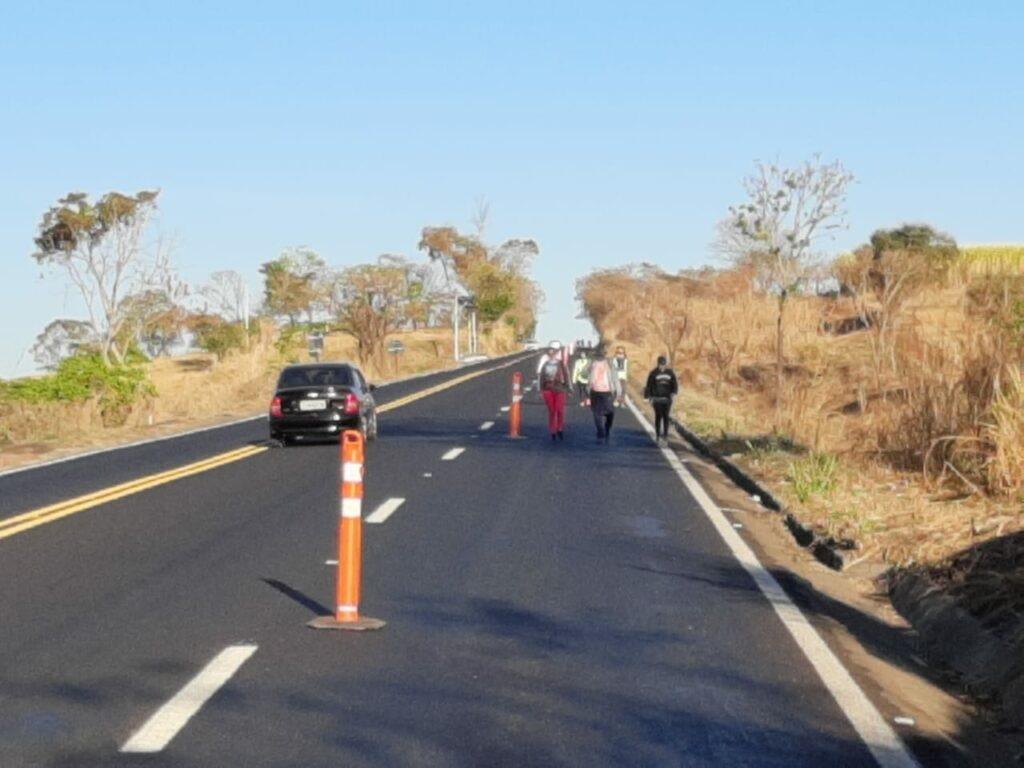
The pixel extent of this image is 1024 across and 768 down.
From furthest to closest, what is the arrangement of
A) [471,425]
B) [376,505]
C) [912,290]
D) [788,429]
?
1. [912,290]
2. [471,425]
3. [788,429]
4. [376,505]

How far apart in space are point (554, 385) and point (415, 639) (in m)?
18.9

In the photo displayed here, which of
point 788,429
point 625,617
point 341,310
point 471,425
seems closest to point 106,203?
point 341,310

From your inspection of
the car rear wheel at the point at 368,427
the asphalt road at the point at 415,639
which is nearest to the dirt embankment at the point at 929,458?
the asphalt road at the point at 415,639

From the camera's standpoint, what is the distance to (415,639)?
988 cm

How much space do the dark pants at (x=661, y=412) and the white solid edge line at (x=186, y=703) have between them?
19440 millimetres

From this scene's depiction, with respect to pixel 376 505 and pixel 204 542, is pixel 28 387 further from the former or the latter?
pixel 204 542

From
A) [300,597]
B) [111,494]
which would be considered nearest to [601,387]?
[111,494]

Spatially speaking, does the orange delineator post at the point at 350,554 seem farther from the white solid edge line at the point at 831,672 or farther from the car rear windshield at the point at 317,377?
the car rear windshield at the point at 317,377

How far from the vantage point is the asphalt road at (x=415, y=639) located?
24.0 ft

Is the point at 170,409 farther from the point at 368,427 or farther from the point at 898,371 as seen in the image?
the point at 898,371

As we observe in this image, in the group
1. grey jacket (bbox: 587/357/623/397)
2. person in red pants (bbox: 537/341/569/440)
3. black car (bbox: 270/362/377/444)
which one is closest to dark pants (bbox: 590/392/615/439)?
grey jacket (bbox: 587/357/623/397)

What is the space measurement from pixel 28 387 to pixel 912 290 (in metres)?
27.2

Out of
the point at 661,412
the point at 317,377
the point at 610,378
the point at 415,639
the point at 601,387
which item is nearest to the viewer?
the point at 415,639

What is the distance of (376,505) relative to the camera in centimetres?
1780
